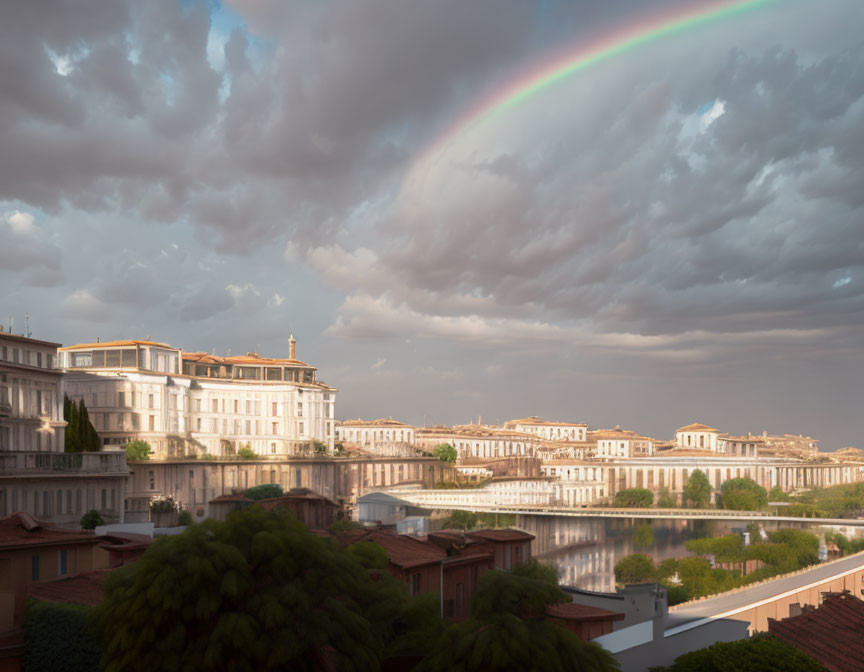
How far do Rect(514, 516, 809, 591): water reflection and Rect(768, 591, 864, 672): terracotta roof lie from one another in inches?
1729

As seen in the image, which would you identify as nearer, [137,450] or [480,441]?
[137,450]

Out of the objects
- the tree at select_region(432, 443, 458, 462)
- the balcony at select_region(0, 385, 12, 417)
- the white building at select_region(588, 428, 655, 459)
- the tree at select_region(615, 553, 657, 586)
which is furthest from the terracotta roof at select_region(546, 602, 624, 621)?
the white building at select_region(588, 428, 655, 459)

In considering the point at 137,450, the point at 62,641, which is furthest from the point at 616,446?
the point at 62,641

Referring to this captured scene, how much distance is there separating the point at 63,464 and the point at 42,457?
1.50 meters

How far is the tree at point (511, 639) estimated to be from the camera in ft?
51.9

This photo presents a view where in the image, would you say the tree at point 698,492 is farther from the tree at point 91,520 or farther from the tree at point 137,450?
the tree at point 91,520

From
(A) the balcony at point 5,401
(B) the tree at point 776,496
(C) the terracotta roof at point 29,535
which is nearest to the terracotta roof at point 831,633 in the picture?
(C) the terracotta roof at point 29,535

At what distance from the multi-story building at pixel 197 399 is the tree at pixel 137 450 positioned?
204 cm

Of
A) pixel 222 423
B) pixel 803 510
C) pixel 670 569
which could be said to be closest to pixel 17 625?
pixel 670 569

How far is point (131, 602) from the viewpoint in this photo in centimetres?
1540

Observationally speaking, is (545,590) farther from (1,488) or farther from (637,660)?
(1,488)

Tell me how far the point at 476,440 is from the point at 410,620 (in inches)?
4815

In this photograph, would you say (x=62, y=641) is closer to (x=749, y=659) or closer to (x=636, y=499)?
(x=749, y=659)

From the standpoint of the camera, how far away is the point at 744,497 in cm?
10325
